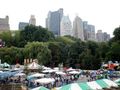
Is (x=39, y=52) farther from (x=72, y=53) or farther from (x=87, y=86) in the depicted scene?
(x=87, y=86)

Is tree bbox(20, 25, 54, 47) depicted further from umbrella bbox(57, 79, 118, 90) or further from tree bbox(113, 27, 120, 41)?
umbrella bbox(57, 79, 118, 90)

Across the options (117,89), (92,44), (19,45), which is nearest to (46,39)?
(19,45)

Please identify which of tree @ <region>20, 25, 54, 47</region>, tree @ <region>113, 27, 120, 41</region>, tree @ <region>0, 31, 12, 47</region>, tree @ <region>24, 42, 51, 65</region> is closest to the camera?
tree @ <region>113, 27, 120, 41</region>

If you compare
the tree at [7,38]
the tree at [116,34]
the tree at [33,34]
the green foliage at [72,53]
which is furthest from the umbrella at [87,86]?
the tree at [7,38]

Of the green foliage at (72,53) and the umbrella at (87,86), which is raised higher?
the green foliage at (72,53)

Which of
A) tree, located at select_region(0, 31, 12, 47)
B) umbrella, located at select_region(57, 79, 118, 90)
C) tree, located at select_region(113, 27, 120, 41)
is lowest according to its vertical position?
umbrella, located at select_region(57, 79, 118, 90)

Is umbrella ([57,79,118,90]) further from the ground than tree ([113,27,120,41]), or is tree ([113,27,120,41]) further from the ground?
tree ([113,27,120,41])

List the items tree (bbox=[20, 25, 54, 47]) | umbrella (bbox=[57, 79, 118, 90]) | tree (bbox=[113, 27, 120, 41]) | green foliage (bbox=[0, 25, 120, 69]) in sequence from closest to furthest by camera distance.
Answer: umbrella (bbox=[57, 79, 118, 90])
green foliage (bbox=[0, 25, 120, 69])
tree (bbox=[113, 27, 120, 41])
tree (bbox=[20, 25, 54, 47])

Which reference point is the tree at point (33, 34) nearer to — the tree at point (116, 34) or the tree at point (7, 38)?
the tree at point (7, 38)

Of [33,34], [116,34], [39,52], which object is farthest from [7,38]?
A: [116,34]

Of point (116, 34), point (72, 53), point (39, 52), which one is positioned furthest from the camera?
point (39, 52)

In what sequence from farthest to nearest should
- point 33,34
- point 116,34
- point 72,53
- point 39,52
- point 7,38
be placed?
point 7,38
point 33,34
point 39,52
point 116,34
point 72,53

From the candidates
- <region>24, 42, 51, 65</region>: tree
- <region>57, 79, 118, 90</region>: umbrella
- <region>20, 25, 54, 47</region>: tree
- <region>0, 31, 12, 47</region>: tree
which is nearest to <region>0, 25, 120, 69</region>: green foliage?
<region>24, 42, 51, 65</region>: tree

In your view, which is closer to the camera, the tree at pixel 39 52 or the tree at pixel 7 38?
the tree at pixel 39 52
